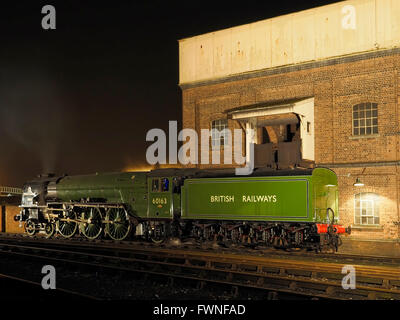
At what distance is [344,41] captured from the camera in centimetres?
2048

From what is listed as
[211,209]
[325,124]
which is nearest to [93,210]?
[211,209]

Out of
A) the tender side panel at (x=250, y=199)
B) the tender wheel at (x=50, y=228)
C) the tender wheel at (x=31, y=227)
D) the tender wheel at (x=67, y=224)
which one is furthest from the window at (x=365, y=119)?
the tender wheel at (x=31, y=227)

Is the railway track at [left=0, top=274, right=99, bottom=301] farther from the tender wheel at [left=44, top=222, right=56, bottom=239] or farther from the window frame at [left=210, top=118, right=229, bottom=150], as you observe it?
the window frame at [left=210, top=118, right=229, bottom=150]

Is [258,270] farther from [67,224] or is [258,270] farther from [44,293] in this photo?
[67,224]

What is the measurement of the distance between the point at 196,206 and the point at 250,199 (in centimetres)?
232

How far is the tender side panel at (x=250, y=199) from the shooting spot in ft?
49.3

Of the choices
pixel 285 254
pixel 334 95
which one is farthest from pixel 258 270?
pixel 334 95

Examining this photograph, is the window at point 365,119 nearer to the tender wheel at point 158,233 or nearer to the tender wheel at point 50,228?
the tender wheel at point 158,233

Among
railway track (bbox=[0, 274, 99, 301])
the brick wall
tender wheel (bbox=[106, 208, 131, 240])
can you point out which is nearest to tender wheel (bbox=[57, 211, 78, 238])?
tender wheel (bbox=[106, 208, 131, 240])

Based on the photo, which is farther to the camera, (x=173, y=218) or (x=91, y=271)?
(x=173, y=218)

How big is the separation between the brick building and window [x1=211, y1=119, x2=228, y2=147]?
0.18 m

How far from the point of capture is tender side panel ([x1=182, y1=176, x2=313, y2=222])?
591 inches

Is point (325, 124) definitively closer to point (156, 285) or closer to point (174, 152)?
point (174, 152)
